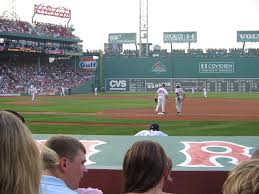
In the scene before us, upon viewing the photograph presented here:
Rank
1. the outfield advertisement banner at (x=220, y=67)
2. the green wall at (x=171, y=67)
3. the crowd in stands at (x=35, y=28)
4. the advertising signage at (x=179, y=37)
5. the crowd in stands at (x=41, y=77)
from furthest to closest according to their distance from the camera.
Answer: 1. the advertising signage at (x=179, y=37)
2. the outfield advertisement banner at (x=220, y=67)
3. the green wall at (x=171, y=67)
4. the crowd in stands at (x=35, y=28)
5. the crowd in stands at (x=41, y=77)

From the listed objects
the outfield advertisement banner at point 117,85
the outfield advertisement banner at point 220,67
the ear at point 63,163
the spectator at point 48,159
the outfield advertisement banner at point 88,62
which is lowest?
the outfield advertisement banner at point 117,85

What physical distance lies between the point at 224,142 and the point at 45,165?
499cm

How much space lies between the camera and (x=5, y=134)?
2.18 meters

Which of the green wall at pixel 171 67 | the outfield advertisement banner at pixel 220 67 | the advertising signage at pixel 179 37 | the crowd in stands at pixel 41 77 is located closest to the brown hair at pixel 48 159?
the crowd in stands at pixel 41 77

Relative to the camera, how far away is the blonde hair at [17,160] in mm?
2107

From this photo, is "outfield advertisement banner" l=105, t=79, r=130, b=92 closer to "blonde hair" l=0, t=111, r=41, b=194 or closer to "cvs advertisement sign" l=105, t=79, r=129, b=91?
"cvs advertisement sign" l=105, t=79, r=129, b=91

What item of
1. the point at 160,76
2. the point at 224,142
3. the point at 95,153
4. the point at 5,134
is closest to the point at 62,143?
the point at 5,134

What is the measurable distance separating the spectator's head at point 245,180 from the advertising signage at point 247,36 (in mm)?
87528

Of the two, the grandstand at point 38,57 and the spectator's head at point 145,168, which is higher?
the grandstand at point 38,57

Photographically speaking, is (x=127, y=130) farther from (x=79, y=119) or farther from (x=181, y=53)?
(x=181, y=53)

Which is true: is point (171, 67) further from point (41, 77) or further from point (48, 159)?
point (48, 159)

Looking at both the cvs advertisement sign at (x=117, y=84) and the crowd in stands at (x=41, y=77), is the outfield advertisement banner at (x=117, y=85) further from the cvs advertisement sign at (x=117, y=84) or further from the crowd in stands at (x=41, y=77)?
the crowd in stands at (x=41, y=77)

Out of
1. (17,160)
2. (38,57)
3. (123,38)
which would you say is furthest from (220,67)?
(17,160)

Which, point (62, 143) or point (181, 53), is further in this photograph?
point (181, 53)
